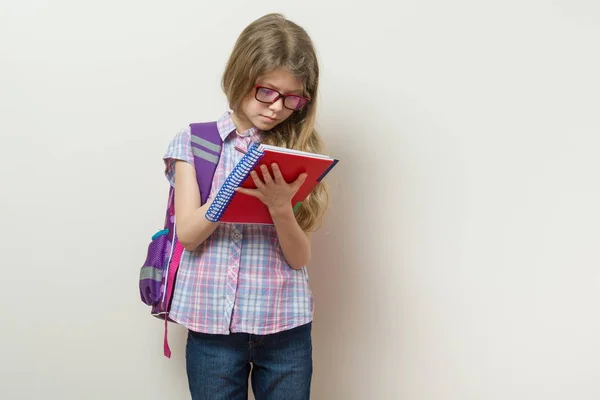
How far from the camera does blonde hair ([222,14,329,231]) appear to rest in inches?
44.3

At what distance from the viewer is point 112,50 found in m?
1.50

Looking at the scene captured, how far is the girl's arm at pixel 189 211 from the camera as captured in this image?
1097 mm

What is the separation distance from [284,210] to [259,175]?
92 mm

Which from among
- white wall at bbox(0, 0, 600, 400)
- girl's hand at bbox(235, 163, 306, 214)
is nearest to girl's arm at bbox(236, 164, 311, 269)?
girl's hand at bbox(235, 163, 306, 214)

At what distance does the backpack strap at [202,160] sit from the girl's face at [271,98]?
3.5 inches

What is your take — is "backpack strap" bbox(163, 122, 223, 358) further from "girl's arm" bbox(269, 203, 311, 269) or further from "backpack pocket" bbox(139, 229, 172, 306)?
"girl's arm" bbox(269, 203, 311, 269)

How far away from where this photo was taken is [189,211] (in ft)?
3.68

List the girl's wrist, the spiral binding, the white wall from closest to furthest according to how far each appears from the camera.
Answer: the spiral binding
the girl's wrist
the white wall

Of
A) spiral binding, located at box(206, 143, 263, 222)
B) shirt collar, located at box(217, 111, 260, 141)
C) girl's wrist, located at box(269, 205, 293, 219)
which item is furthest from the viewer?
shirt collar, located at box(217, 111, 260, 141)

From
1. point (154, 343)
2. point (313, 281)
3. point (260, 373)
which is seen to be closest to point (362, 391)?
point (313, 281)

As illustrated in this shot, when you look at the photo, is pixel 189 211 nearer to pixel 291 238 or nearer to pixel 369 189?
pixel 291 238

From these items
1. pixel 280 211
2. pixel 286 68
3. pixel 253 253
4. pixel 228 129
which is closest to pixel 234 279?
pixel 253 253

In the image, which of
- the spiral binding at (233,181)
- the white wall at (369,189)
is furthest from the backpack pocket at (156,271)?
the white wall at (369,189)

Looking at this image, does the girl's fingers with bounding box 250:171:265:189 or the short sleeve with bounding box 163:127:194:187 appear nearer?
the girl's fingers with bounding box 250:171:265:189
